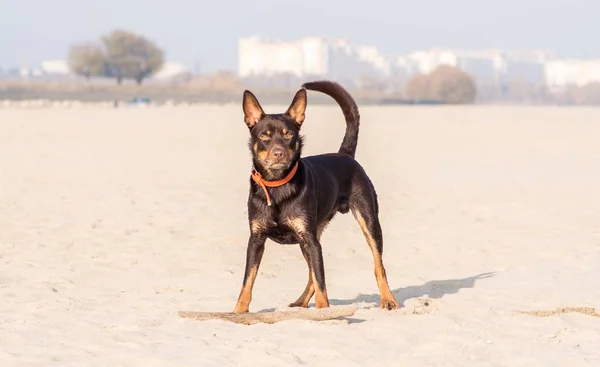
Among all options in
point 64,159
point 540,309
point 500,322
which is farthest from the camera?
point 64,159

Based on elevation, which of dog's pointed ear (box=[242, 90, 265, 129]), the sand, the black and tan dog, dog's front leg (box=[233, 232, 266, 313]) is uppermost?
dog's pointed ear (box=[242, 90, 265, 129])

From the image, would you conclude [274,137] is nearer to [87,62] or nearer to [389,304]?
[389,304]

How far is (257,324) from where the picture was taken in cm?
764

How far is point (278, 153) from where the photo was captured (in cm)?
746

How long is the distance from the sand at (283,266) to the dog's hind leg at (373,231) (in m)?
0.28

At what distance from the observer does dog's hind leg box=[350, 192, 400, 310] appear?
8.55 meters

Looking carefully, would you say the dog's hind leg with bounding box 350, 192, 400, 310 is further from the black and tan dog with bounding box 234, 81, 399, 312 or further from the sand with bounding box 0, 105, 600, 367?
the black and tan dog with bounding box 234, 81, 399, 312

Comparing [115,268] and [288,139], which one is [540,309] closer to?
[288,139]

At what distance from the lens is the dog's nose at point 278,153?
7.46 metres

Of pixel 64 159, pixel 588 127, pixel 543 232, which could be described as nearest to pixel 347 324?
pixel 543 232

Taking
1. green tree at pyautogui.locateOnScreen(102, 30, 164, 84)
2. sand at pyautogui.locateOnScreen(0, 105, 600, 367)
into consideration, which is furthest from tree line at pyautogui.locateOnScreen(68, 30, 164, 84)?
sand at pyautogui.locateOnScreen(0, 105, 600, 367)

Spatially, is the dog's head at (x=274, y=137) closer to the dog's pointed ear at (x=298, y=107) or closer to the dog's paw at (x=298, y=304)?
the dog's pointed ear at (x=298, y=107)

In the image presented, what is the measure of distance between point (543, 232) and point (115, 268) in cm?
604

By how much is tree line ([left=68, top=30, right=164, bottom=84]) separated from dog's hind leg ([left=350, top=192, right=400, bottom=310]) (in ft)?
487
